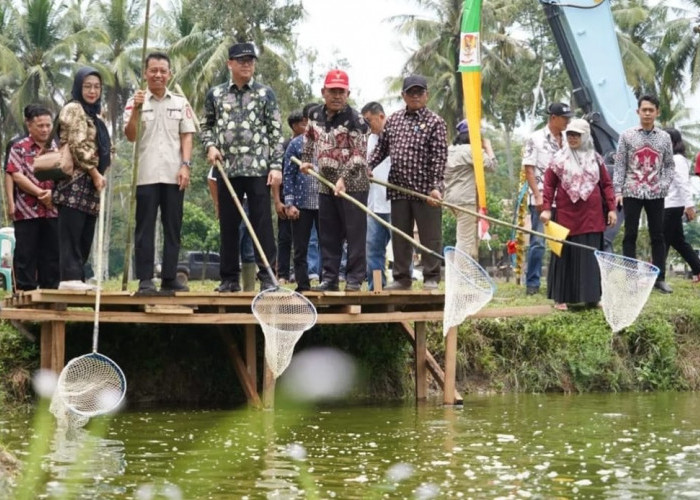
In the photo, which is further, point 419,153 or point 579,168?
point 579,168

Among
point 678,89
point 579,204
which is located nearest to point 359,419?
point 579,204

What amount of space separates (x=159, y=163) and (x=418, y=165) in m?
2.23

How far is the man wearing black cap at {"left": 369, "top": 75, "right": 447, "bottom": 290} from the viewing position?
440 inches

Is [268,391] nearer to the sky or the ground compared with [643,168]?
nearer to the ground

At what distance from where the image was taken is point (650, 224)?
1396 cm

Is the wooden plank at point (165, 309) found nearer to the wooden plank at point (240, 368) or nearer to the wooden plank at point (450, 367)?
the wooden plank at point (240, 368)

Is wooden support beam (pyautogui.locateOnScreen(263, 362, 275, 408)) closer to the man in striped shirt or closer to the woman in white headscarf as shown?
the man in striped shirt

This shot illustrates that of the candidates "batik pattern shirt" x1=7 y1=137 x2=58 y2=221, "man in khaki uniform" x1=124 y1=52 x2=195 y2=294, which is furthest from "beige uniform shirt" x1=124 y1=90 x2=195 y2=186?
"batik pattern shirt" x1=7 y1=137 x2=58 y2=221

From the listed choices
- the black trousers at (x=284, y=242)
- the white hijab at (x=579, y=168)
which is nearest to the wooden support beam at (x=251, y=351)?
the black trousers at (x=284, y=242)

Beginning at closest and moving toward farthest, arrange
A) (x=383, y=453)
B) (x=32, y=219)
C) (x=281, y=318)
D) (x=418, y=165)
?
1. (x=383, y=453)
2. (x=281, y=318)
3. (x=418, y=165)
4. (x=32, y=219)

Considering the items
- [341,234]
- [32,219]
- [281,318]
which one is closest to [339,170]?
[341,234]

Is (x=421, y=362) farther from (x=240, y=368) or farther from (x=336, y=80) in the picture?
(x=336, y=80)

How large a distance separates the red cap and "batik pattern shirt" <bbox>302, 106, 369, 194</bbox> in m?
0.23

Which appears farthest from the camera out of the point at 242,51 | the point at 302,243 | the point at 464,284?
the point at 302,243
